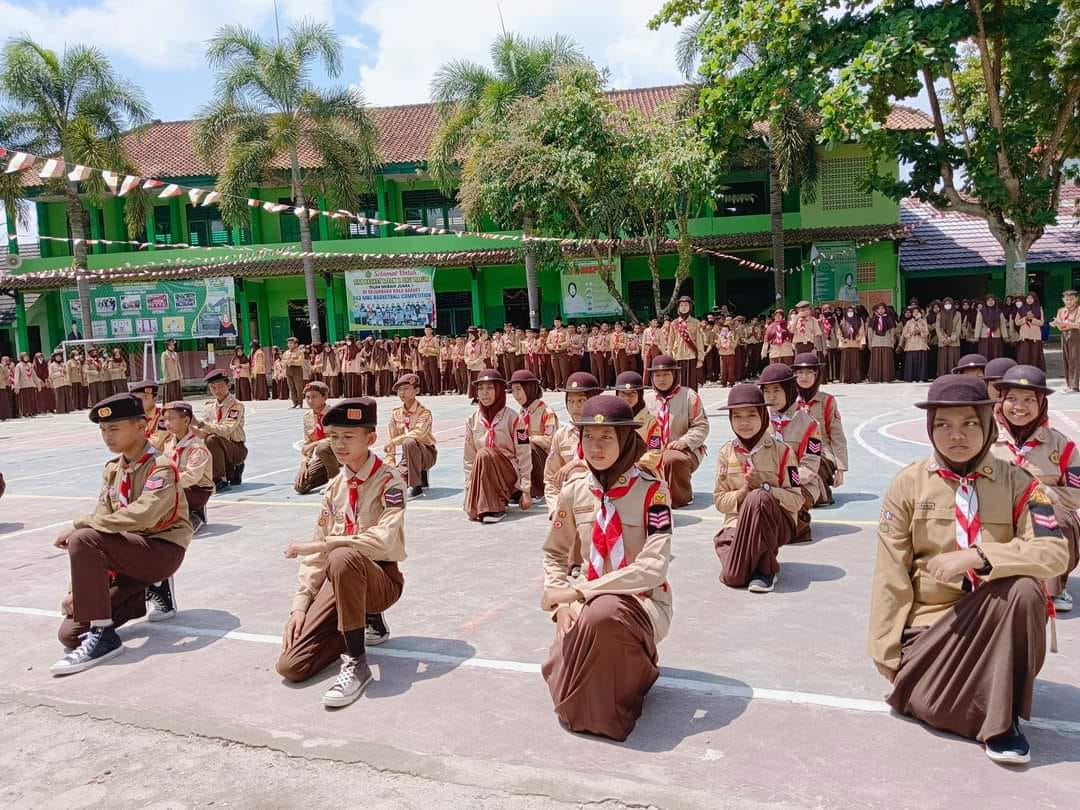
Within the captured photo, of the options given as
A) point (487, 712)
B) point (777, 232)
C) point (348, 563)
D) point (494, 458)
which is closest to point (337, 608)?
point (348, 563)

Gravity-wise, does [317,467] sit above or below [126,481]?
below

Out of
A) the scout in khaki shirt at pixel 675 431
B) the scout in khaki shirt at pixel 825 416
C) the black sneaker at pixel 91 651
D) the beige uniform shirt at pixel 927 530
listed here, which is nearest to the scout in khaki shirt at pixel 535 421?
the scout in khaki shirt at pixel 675 431

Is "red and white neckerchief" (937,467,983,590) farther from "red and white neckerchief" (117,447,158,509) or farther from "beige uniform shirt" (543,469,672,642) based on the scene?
"red and white neckerchief" (117,447,158,509)

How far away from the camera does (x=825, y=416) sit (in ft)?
26.1

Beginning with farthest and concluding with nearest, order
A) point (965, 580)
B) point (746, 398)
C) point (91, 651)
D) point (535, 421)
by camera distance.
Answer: point (535, 421), point (746, 398), point (91, 651), point (965, 580)

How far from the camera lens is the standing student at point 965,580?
11.2 feet

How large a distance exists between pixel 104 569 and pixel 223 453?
18.7ft

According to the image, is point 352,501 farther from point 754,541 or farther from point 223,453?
point 223,453

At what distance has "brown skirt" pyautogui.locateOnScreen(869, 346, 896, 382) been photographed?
66.0ft

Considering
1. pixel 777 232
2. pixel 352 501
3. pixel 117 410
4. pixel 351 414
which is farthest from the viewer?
pixel 777 232

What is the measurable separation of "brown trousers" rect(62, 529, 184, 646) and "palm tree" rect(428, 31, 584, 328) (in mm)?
19459

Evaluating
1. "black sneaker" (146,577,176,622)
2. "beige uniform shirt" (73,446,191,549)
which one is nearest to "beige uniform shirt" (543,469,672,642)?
"beige uniform shirt" (73,446,191,549)

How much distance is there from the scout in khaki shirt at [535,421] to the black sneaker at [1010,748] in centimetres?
557

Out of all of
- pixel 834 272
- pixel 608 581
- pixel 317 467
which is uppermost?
pixel 834 272
